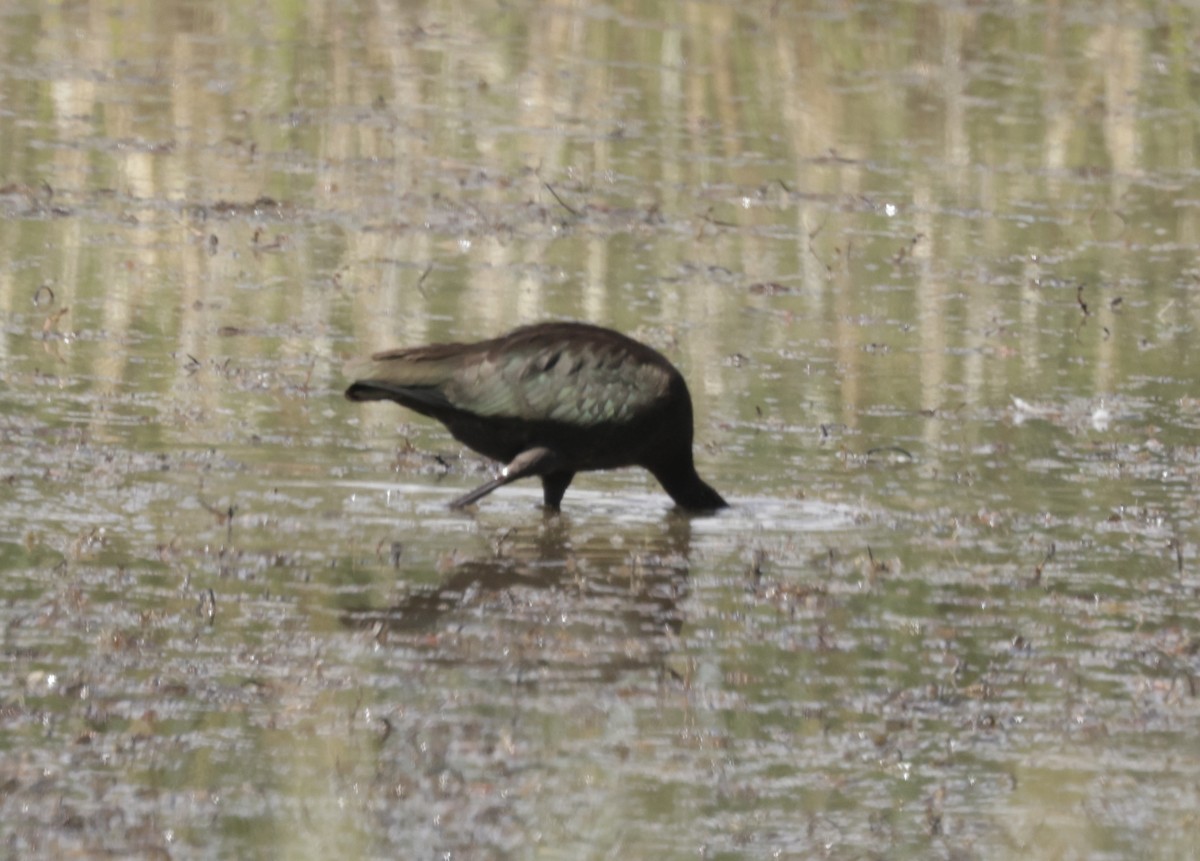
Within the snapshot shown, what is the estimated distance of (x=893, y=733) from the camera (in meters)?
5.59

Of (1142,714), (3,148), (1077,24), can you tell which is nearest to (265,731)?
(1142,714)

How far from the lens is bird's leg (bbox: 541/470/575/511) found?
7781 mm

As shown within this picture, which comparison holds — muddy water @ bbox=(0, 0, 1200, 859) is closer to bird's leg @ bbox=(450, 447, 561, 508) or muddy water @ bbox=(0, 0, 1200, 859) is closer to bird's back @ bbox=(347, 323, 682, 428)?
bird's leg @ bbox=(450, 447, 561, 508)

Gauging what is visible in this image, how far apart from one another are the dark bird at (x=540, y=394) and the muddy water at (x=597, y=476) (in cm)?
21

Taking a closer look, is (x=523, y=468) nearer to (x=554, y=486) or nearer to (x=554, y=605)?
(x=554, y=486)

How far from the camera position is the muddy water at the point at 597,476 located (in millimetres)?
5160

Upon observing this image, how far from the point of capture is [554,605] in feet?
21.5

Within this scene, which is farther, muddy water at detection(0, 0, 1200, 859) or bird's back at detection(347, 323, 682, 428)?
bird's back at detection(347, 323, 682, 428)

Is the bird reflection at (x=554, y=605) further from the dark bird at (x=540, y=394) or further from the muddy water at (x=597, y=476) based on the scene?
the dark bird at (x=540, y=394)

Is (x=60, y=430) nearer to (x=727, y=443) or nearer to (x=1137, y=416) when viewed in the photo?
(x=727, y=443)

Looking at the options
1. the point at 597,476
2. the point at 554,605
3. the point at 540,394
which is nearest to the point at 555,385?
the point at 540,394

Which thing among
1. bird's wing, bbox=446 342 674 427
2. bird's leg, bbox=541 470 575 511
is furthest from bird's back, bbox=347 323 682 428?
Answer: bird's leg, bbox=541 470 575 511

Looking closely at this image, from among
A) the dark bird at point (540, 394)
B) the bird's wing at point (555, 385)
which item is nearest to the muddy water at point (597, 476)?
the dark bird at point (540, 394)

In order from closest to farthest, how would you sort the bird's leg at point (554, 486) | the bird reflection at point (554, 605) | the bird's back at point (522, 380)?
the bird reflection at point (554, 605), the bird's back at point (522, 380), the bird's leg at point (554, 486)
